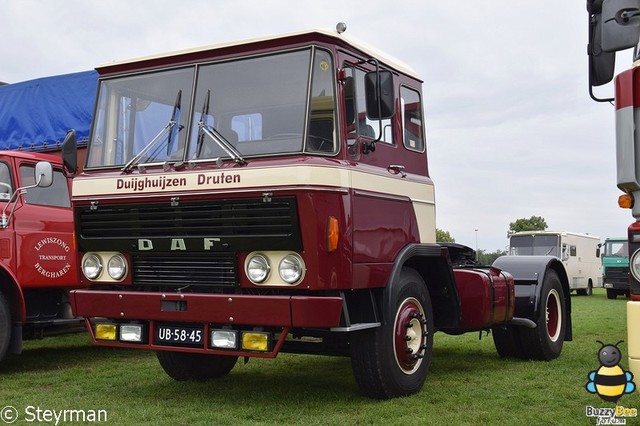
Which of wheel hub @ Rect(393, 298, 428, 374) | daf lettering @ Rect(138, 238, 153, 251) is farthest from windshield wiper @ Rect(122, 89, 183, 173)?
wheel hub @ Rect(393, 298, 428, 374)

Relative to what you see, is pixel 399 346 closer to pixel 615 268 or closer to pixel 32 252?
pixel 32 252

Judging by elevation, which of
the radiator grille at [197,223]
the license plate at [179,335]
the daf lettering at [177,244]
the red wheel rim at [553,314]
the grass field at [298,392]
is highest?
the radiator grille at [197,223]

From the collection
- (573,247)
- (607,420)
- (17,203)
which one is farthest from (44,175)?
(573,247)

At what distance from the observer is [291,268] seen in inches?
231

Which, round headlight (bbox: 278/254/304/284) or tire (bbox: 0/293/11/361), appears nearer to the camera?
round headlight (bbox: 278/254/304/284)

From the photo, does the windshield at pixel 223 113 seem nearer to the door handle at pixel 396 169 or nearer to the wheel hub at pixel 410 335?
the door handle at pixel 396 169

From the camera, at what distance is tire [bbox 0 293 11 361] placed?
26.8ft

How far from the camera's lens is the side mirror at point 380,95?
6.11 metres

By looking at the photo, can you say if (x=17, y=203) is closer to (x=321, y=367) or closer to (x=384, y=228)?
(x=321, y=367)

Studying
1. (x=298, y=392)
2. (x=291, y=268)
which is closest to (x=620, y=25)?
(x=291, y=268)

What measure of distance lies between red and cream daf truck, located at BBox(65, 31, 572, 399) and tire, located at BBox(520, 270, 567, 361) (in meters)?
2.49

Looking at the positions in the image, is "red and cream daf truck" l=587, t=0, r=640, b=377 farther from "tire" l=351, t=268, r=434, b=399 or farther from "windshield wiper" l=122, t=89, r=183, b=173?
"windshield wiper" l=122, t=89, r=183, b=173

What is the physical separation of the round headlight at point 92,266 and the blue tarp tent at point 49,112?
3281 mm

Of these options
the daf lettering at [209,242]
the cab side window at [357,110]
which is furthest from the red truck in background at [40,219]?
the cab side window at [357,110]
